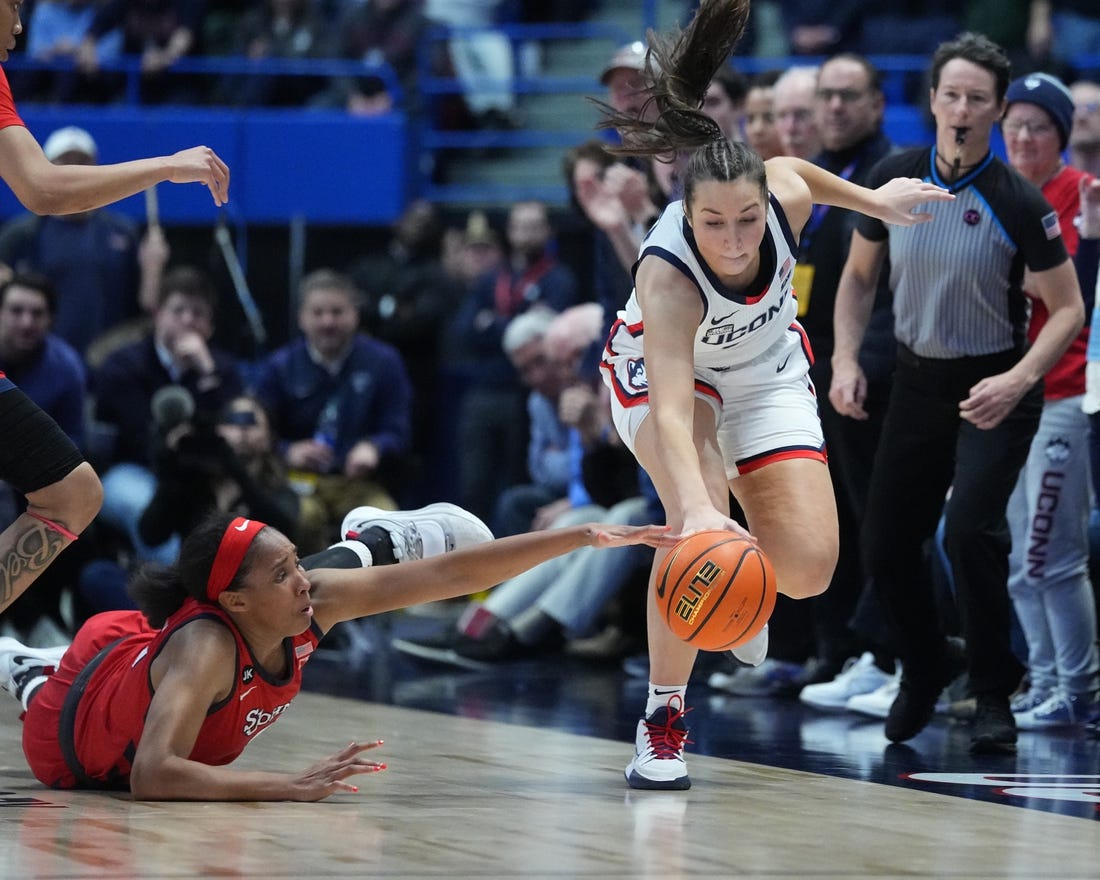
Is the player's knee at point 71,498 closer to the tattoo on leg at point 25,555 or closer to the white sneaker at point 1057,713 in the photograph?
the tattoo on leg at point 25,555

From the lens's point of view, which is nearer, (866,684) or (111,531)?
(866,684)

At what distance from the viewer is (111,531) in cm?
898

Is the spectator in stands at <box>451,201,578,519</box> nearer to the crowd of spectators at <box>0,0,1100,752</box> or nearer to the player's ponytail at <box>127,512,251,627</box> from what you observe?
the crowd of spectators at <box>0,0,1100,752</box>

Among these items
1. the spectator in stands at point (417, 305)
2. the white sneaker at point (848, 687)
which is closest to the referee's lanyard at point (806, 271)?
the white sneaker at point (848, 687)

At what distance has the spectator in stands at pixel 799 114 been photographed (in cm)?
735

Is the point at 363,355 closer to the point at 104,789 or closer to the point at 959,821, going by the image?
the point at 104,789

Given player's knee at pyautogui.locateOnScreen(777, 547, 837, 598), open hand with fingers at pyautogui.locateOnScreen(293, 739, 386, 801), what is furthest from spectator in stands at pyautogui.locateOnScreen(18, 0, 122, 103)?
open hand with fingers at pyautogui.locateOnScreen(293, 739, 386, 801)

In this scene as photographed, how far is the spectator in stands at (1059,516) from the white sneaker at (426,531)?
2228 millimetres

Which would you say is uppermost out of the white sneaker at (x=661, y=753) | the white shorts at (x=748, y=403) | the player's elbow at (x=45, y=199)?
the player's elbow at (x=45, y=199)

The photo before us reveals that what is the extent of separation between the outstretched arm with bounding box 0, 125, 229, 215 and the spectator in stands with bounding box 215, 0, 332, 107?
8.81 m

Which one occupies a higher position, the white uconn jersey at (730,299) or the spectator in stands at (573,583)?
the white uconn jersey at (730,299)

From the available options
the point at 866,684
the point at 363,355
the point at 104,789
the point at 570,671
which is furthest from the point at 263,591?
the point at 363,355

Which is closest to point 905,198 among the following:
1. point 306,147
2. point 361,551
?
point 361,551

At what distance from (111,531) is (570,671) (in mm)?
2426
